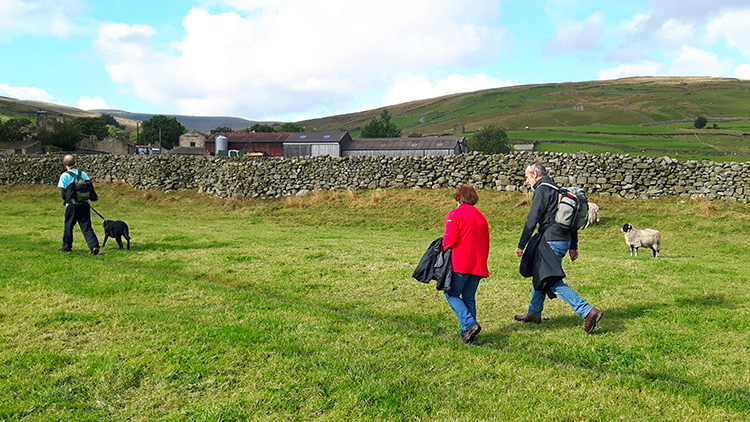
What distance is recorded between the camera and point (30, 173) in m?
36.4

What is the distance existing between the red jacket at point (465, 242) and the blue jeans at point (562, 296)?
4.26 feet

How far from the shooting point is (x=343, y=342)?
5891mm

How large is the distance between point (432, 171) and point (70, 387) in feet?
81.5

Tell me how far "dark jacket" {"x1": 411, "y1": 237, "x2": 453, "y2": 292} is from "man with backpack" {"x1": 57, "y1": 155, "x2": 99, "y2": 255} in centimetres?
944

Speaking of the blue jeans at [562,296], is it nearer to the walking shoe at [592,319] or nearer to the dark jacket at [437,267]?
the walking shoe at [592,319]

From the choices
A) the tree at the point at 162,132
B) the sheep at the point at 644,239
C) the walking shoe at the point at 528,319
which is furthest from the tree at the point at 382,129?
the walking shoe at the point at 528,319

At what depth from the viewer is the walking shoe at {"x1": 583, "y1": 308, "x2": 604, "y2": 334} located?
21.0 ft

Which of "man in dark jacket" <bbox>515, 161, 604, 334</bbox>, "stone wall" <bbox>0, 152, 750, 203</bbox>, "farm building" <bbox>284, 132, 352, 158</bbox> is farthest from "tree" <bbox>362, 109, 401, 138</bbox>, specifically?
"man in dark jacket" <bbox>515, 161, 604, 334</bbox>

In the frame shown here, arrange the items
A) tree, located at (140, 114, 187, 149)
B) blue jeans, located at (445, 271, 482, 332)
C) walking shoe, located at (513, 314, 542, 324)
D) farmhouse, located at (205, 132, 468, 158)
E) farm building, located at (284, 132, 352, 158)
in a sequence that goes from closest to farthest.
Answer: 1. blue jeans, located at (445, 271, 482, 332)
2. walking shoe, located at (513, 314, 542, 324)
3. farmhouse, located at (205, 132, 468, 158)
4. farm building, located at (284, 132, 352, 158)
5. tree, located at (140, 114, 187, 149)

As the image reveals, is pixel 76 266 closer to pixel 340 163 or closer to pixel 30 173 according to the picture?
pixel 340 163

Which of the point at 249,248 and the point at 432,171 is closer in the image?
the point at 249,248

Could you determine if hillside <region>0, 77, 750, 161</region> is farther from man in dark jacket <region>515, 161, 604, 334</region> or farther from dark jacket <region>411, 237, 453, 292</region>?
dark jacket <region>411, 237, 453, 292</region>

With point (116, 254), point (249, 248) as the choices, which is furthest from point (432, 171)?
point (116, 254)

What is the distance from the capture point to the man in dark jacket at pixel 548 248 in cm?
648
